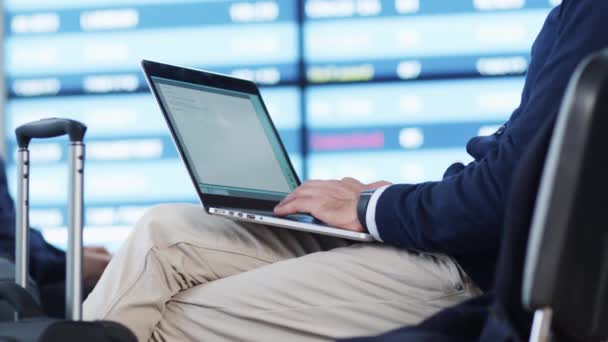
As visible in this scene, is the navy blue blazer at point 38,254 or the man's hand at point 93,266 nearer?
the navy blue blazer at point 38,254

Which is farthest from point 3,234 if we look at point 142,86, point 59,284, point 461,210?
point 461,210

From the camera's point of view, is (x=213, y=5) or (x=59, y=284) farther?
(x=213, y=5)

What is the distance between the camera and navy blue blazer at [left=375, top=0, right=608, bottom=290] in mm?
1466

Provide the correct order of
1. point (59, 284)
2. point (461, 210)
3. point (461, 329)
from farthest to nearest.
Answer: point (59, 284) < point (461, 210) < point (461, 329)

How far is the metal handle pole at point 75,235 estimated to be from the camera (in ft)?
5.02

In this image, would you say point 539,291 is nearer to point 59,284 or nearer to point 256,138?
point 256,138

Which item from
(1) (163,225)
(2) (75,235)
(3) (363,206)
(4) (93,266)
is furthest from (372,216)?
(4) (93,266)

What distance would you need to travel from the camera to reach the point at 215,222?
73.2 inches

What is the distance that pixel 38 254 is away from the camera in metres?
2.84

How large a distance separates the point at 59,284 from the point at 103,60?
5.98ft

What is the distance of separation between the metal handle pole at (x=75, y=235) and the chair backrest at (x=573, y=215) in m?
0.81

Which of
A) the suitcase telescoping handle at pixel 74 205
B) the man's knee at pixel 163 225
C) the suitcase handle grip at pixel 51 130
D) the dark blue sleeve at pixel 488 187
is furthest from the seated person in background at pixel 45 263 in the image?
the dark blue sleeve at pixel 488 187

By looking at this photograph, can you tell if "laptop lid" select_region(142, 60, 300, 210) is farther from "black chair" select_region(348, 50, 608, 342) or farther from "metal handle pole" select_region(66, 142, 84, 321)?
"black chair" select_region(348, 50, 608, 342)

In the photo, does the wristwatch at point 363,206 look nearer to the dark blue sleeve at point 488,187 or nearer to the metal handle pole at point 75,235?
the dark blue sleeve at point 488,187
